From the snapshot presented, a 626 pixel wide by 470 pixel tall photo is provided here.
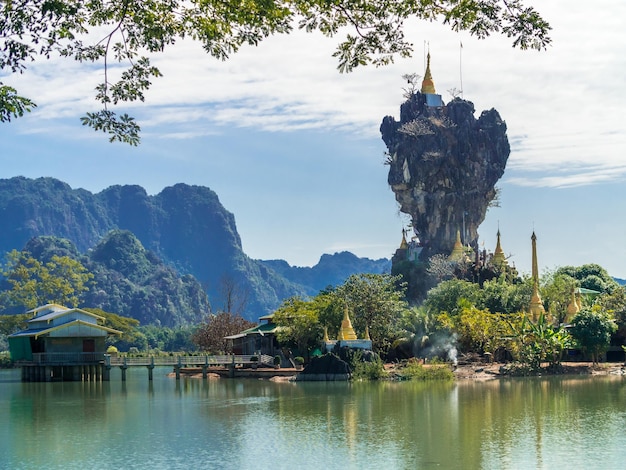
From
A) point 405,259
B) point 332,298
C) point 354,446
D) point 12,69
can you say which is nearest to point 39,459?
point 354,446

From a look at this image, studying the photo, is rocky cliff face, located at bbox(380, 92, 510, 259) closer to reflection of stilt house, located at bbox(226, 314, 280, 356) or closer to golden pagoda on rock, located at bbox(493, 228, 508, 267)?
golden pagoda on rock, located at bbox(493, 228, 508, 267)

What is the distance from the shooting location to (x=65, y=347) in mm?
47969

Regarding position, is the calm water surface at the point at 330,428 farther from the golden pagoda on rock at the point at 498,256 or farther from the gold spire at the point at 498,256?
the gold spire at the point at 498,256

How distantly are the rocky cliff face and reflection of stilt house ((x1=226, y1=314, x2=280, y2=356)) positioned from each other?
28.9 meters

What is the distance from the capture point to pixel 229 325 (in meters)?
59.4

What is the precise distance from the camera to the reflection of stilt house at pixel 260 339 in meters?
52.6

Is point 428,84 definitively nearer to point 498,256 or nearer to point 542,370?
point 498,256

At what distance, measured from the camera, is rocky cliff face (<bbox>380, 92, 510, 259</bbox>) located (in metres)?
80.9

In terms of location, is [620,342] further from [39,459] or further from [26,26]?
[26,26]

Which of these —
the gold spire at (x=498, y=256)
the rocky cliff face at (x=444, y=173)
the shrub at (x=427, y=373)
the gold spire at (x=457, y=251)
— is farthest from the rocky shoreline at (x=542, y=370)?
the rocky cliff face at (x=444, y=173)

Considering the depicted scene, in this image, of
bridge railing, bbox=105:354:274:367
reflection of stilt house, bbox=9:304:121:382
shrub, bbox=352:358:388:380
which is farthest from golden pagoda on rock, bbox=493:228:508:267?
reflection of stilt house, bbox=9:304:121:382

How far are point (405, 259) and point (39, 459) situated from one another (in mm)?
62742

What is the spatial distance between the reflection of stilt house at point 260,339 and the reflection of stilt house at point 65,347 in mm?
8488

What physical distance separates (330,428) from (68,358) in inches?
1050
